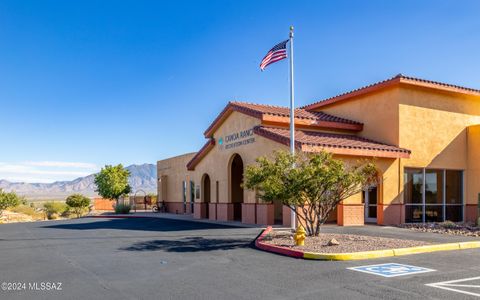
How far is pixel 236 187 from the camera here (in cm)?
2511

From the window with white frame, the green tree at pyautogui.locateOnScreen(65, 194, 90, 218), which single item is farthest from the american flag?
the green tree at pyautogui.locateOnScreen(65, 194, 90, 218)

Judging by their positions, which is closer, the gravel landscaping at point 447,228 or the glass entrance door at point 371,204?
the gravel landscaping at point 447,228

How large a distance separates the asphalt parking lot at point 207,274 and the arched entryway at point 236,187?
9.90m

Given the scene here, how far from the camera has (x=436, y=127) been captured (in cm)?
2241

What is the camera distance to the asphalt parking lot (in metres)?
7.62

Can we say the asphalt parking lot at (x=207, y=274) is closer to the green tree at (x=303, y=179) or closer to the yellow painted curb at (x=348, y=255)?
the yellow painted curb at (x=348, y=255)

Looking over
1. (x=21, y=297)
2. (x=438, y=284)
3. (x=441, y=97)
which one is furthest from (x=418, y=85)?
(x=21, y=297)

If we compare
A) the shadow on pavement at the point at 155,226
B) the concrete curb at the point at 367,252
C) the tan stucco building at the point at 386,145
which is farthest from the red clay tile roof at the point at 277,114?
the concrete curb at the point at 367,252

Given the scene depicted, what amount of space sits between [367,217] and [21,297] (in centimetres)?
1783

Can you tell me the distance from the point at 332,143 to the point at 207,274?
37.7ft

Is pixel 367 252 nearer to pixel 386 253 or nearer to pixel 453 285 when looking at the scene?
pixel 386 253

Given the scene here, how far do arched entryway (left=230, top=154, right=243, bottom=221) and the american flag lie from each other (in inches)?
262

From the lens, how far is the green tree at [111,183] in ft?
138

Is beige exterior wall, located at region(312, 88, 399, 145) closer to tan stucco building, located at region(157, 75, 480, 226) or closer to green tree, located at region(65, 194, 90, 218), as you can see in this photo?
tan stucco building, located at region(157, 75, 480, 226)
